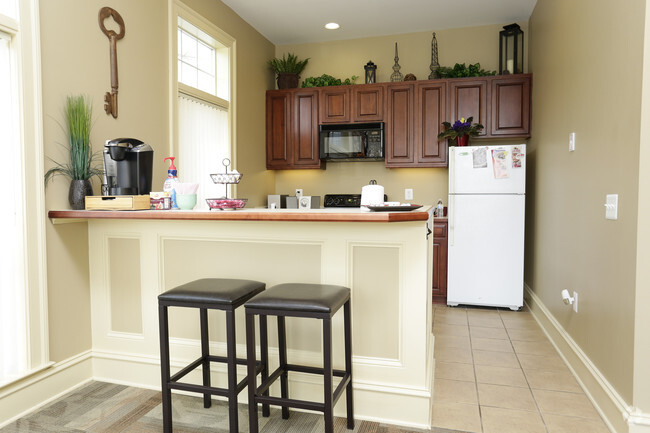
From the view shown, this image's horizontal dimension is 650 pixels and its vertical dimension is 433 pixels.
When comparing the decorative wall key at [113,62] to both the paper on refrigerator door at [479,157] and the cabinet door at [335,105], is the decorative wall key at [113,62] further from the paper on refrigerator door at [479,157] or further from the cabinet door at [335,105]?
the paper on refrigerator door at [479,157]

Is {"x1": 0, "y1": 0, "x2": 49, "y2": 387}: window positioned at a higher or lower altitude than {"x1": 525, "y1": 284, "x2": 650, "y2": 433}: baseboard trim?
higher

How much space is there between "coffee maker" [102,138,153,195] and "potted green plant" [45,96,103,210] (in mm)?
104

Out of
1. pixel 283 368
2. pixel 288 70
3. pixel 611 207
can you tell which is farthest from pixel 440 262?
pixel 288 70

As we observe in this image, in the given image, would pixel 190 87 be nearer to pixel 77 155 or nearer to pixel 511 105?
pixel 77 155

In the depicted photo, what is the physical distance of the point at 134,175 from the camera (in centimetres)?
252

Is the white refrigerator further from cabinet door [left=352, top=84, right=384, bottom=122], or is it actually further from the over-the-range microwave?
cabinet door [left=352, top=84, right=384, bottom=122]

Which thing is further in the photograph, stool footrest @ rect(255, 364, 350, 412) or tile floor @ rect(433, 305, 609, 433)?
tile floor @ rect(433, 305, 609, 433)

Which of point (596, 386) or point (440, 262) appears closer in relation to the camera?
point (596, 386)

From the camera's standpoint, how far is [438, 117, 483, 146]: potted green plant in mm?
4414

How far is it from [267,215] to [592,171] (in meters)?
1.87

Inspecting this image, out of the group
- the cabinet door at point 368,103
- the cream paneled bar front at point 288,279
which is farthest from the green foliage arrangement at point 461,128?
the cream paneled bar front at point 288,279

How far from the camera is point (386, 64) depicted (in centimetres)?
504

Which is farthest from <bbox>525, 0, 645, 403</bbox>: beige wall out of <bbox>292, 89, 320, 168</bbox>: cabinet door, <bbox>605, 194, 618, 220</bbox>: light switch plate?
<bbox>292, 89, 320, 168</bbox>: cabinet door

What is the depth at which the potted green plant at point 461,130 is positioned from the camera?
4414 millimetres
